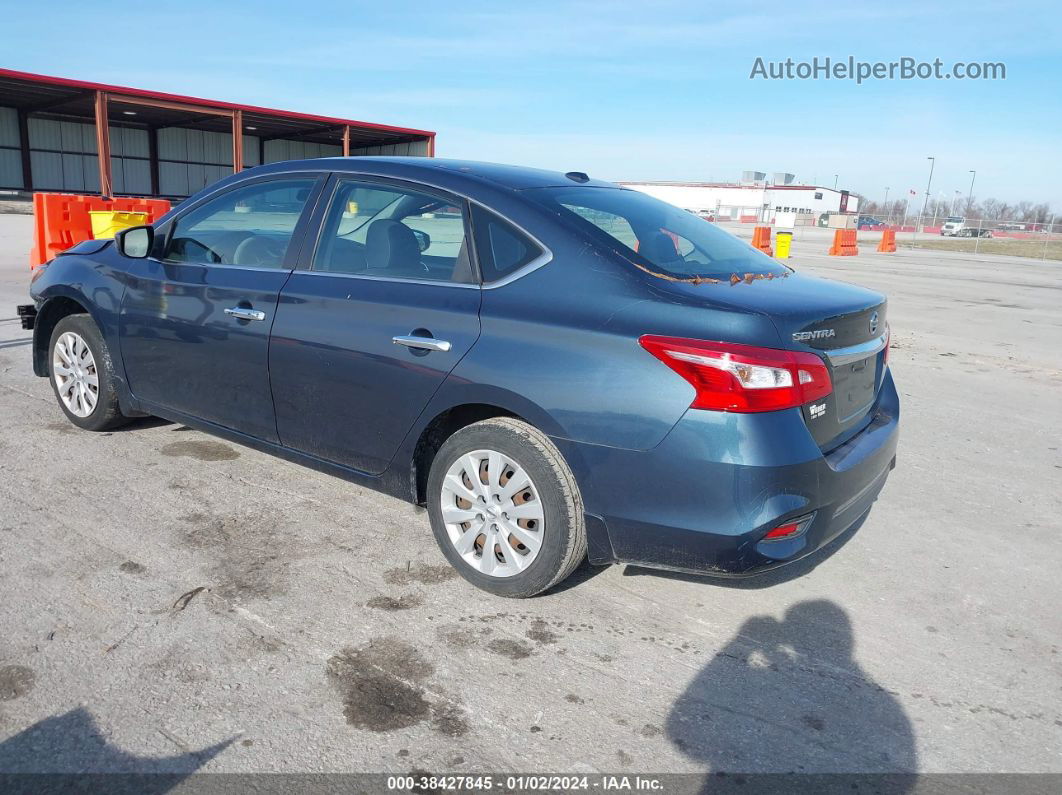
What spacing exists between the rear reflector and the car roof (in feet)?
5.58

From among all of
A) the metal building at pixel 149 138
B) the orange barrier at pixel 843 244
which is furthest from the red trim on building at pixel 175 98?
the orange barrier at pixel 843 244

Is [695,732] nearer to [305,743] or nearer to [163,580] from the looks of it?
[305,743]

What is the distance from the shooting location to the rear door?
341 centimetres

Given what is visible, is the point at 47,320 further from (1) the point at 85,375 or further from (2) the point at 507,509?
(2) the point at 507,509

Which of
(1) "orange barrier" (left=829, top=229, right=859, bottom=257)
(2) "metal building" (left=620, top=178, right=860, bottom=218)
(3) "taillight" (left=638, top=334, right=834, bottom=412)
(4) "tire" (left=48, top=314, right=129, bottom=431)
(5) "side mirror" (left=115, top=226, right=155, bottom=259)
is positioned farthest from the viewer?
(2) "metal building" (left=620, top=178, right=860, bottom=218)

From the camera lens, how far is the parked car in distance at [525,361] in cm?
288

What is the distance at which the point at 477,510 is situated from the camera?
338cm

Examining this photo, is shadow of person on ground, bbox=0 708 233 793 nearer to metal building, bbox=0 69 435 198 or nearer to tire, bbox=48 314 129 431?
tire, bbox=48 314 129 431

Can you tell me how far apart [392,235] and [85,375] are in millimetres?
2478

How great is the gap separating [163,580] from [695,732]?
2.14m

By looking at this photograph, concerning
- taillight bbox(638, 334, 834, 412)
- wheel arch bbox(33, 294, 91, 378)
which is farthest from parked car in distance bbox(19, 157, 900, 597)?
wheel arch bbox(33, 294, 91, 378)

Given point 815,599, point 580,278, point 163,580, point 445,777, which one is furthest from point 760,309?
point 163,580

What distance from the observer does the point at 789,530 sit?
2967 mm

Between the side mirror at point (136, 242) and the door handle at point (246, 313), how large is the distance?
0.87m
